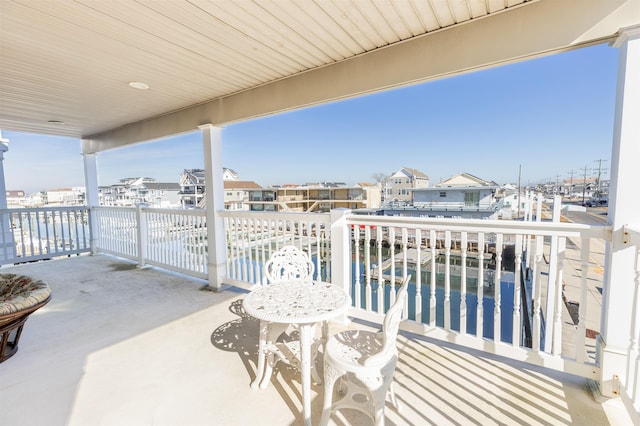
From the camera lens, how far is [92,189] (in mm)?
6051

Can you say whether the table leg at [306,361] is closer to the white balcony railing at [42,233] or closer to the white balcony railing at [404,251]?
the white balcony railing at [404,251]

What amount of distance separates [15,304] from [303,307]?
2.23m

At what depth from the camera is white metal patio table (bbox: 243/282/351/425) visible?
4.92ft

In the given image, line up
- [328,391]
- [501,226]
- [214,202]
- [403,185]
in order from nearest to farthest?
[328,391], [501,226], [214,202], [403,185]

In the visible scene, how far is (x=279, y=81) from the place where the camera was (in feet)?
9.87

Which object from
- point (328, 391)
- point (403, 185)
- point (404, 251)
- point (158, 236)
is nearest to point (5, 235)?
point (158, 236)

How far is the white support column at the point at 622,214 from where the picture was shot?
5.10 feet

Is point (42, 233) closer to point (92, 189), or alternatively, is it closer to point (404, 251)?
point (92, 189)

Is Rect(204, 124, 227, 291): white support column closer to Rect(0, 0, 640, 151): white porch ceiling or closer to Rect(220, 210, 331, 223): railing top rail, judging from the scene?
Rect(220, 210, 331, 223): railing top rail

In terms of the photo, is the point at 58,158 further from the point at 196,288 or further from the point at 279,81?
the point at 279,81

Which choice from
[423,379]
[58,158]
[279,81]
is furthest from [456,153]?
[58,158]

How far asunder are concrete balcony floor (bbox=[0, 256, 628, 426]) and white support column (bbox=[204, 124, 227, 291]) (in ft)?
3.16

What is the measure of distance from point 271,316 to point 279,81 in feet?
8.25

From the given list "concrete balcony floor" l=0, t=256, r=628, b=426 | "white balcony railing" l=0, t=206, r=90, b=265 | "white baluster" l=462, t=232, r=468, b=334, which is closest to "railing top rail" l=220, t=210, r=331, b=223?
"concrete balcony floor" l=0, t=256, r=628, b=426
